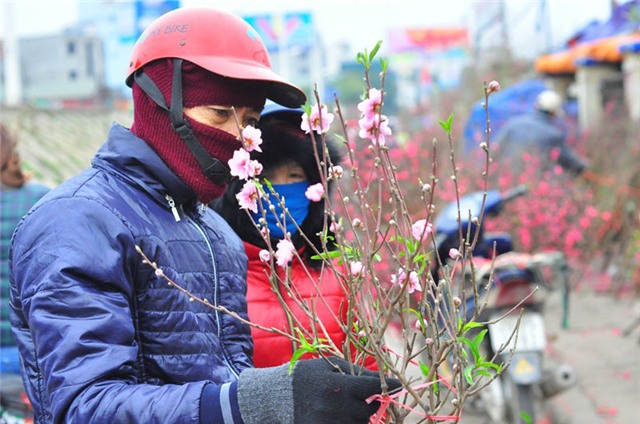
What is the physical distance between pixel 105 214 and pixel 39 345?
0.98ft

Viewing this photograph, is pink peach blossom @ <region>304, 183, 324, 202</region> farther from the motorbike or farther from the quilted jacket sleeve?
the motorbike

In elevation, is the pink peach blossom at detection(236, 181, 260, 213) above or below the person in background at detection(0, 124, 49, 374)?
above

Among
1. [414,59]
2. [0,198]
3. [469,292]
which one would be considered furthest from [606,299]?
[414,59]

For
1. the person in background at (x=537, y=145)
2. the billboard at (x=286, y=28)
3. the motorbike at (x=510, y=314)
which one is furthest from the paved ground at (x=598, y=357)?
the billboard at (x=286, y=28)

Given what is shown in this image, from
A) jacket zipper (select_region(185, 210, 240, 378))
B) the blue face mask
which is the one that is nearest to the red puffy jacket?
the blue face mask

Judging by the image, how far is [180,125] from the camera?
2145 millimetres

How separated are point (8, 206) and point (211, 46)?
2.86 meters

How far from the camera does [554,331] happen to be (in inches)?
312

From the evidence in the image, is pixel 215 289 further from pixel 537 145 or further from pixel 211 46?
pixel 537 145

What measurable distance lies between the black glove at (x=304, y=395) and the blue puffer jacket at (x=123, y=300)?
36 millimetres

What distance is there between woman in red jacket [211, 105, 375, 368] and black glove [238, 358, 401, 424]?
0.84m

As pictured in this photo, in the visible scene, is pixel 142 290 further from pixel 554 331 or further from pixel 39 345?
pixel 554 331

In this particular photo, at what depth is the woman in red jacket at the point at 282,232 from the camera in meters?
2.87

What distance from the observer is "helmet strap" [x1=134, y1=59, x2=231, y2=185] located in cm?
214
